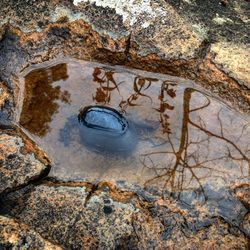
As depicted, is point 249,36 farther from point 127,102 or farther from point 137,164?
point 137,164

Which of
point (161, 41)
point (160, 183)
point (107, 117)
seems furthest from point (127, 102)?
point (160, 183)

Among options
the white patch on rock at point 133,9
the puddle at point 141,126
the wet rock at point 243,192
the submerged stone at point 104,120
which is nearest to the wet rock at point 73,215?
the puddle at point 141,126

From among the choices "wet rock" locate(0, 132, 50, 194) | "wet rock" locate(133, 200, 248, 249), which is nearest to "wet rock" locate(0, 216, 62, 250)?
"wet rock" locate(0, 132, 50, 194)

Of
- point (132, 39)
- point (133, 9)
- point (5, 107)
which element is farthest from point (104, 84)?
point (5, 107)

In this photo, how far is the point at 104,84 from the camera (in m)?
2.86

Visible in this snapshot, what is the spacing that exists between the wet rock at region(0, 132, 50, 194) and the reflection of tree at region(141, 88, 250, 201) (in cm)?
62

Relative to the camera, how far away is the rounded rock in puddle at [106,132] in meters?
2.60

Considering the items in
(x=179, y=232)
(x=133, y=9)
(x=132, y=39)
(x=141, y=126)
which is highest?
(x=133, y=9)

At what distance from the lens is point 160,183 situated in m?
2.45

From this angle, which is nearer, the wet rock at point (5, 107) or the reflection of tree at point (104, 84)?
the wet rock at point (5, 107)

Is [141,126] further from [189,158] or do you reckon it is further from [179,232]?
[179,232]

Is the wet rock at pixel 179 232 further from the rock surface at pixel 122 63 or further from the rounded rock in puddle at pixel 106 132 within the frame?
the rounded rock in puddle at pixel 106 132

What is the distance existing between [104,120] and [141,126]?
247 millimetres

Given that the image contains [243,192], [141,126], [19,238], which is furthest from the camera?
[141,126]
